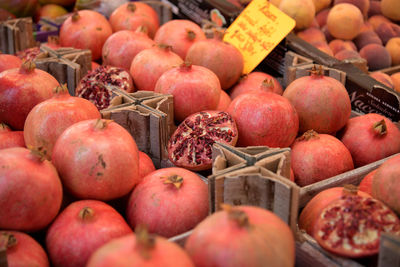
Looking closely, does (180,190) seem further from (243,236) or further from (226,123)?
(243,236)

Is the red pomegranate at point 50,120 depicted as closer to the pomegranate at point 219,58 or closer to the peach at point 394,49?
the pomegranate at point 219,58

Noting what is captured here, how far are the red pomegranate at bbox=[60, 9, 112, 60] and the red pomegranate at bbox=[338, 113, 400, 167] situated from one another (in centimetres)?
138

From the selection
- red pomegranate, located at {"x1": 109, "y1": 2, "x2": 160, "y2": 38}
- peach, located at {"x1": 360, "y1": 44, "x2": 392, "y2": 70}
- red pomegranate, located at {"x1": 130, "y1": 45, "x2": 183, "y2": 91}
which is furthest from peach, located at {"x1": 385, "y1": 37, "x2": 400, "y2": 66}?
red pomegranate, located at {"x1": 130, "y1": 45, "x2": 183, "y2": 91}

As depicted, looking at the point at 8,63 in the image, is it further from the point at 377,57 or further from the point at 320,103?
the point at 377,57

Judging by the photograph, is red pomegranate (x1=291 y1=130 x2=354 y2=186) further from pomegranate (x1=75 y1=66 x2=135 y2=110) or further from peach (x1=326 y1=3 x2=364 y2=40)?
peach (x1=326 y1=3 x2=364 y2=40)

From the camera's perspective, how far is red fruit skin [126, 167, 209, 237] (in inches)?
48.6

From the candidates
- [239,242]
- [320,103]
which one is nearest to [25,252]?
A: [239,242]

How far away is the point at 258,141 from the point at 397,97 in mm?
713

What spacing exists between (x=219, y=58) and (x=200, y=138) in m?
0.58

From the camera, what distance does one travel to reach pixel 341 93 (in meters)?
1.71

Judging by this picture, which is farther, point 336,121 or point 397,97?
point 397,97

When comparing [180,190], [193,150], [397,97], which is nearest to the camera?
[180,190]

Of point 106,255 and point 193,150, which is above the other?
point 106,255

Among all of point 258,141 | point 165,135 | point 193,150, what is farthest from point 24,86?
point 258,141
